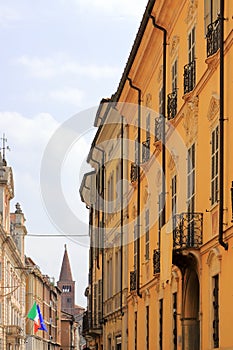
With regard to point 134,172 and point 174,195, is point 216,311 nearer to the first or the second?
point 174,195

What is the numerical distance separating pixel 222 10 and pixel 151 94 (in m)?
10.9

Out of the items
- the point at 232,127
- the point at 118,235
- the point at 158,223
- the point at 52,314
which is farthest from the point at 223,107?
the point at 52,314

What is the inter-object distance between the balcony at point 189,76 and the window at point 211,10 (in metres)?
1.39

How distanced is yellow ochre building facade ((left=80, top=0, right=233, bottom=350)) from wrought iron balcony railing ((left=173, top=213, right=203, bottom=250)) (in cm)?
3

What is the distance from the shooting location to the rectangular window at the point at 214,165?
17.4 meters

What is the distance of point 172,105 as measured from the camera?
22.5 metres

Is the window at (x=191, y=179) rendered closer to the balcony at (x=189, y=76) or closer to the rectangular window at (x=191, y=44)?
the balcony at (x=189, y=76)

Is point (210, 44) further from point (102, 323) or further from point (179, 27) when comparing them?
point (102, 323)

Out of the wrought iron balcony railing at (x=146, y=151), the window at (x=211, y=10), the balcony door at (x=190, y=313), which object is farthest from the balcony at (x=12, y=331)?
the window at (x=211, y=10)

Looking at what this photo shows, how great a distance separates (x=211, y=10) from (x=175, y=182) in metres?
5.27

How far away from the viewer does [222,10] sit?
16.8 meters

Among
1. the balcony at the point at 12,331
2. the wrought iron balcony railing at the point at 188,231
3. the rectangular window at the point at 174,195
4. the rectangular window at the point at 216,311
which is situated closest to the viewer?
the rectangular window at the point at 216,311

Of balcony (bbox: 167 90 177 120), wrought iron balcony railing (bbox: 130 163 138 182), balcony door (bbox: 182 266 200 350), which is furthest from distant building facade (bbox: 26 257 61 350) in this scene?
balcony door (bbox: 182 266 200 350)

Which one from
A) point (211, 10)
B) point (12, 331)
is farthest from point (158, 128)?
point (12, 331)
